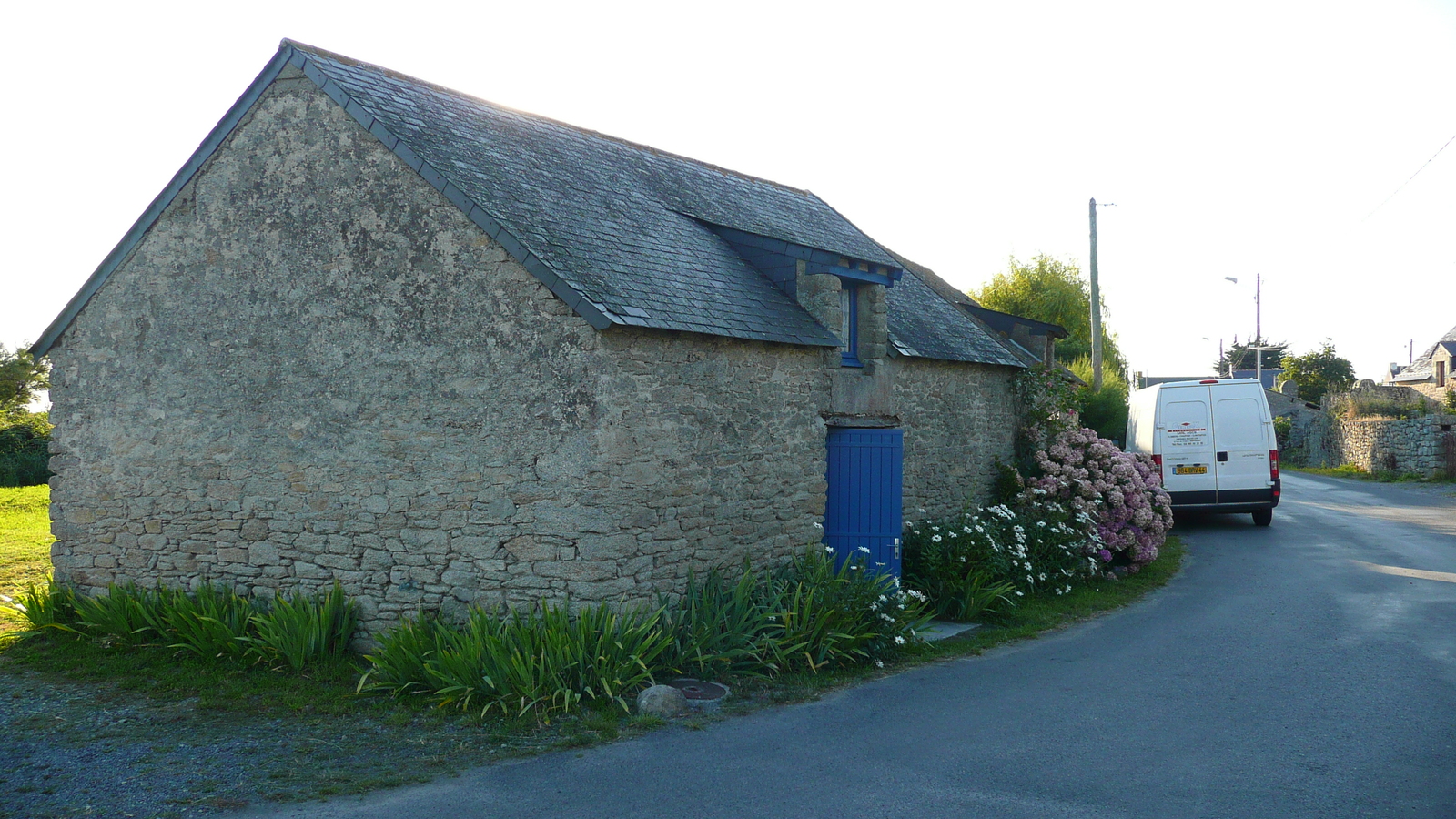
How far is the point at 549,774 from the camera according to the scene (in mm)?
5961

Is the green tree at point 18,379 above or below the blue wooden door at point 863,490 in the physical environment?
above

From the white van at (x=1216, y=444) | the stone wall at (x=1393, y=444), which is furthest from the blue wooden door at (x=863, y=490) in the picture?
the stone wall at (x=1393, y=444)

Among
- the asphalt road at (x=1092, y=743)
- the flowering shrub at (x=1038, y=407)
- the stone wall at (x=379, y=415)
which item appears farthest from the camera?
the flowering shrub at (x=1038, y=407)

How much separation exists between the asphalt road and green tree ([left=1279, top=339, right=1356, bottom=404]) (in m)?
46.8

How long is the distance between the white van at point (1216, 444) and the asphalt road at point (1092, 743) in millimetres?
6392

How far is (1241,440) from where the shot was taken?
53.6ft

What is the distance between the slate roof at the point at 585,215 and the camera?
27.5 feet

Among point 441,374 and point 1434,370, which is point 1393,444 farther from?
point 441,374

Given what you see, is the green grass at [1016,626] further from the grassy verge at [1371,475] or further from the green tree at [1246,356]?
the green tree at [1246,356]

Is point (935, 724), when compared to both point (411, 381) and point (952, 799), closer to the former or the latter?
point (952, 799)

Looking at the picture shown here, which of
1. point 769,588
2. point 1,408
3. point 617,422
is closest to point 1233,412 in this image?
point 769,588

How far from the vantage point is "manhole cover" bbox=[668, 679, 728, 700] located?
24.7 ft

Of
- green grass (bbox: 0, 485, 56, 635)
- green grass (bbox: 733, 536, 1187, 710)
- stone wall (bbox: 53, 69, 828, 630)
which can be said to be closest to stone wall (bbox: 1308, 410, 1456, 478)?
green grass (bbox: 733, 536, 1187, 710)

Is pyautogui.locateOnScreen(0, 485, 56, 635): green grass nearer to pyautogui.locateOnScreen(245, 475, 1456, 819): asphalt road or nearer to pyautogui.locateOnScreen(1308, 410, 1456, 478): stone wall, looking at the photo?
pyautogui.locateOnScreen(245, 475, 1456, 819): asphalt road
